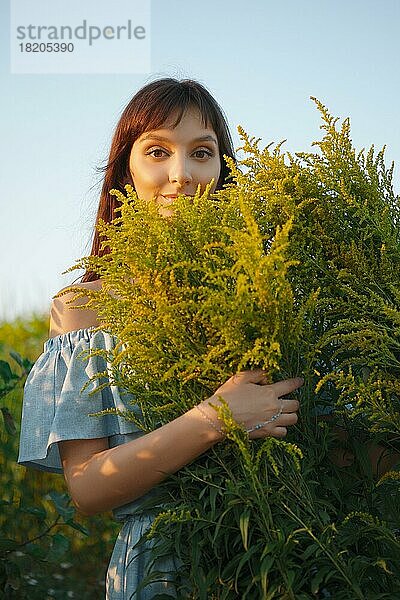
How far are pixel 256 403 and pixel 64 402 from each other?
60 centimetres

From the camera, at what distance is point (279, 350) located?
1.51 metres

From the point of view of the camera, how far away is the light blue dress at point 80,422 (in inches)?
77.3

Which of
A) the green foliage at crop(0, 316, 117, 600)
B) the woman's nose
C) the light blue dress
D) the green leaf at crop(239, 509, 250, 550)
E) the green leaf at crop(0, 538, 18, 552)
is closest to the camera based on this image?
the green leaf at crop(239, 509, 250, 550)

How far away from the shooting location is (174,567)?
1.78m

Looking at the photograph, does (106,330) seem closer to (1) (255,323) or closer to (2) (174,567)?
(1) (255,323)

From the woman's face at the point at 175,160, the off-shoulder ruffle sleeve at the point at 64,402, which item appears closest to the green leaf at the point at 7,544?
the off-shoulder ruffle sleeve at the point at 64,402

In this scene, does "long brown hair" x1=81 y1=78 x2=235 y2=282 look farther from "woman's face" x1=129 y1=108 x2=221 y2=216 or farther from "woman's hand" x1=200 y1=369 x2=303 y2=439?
"woman's hand" x1=200 y1=369 x2=303 y2=439

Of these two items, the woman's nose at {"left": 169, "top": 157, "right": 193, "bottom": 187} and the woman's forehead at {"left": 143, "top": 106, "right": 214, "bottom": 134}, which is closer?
the woman's nose at {"left": 169, "top": 157, "right": 193, "bottom": 187}

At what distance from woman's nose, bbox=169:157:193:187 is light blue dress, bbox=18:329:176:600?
0.46 metres

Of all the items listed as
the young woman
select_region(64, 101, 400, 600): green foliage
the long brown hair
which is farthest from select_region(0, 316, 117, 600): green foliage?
select_region(64, 101, 400, 600): green foliage

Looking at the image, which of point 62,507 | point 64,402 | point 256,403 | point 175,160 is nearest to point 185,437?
point 256,403

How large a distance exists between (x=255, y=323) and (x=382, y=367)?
0.34 meters

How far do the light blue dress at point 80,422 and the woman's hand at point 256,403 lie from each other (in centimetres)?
38

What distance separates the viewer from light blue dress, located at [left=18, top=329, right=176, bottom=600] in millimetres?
1963
